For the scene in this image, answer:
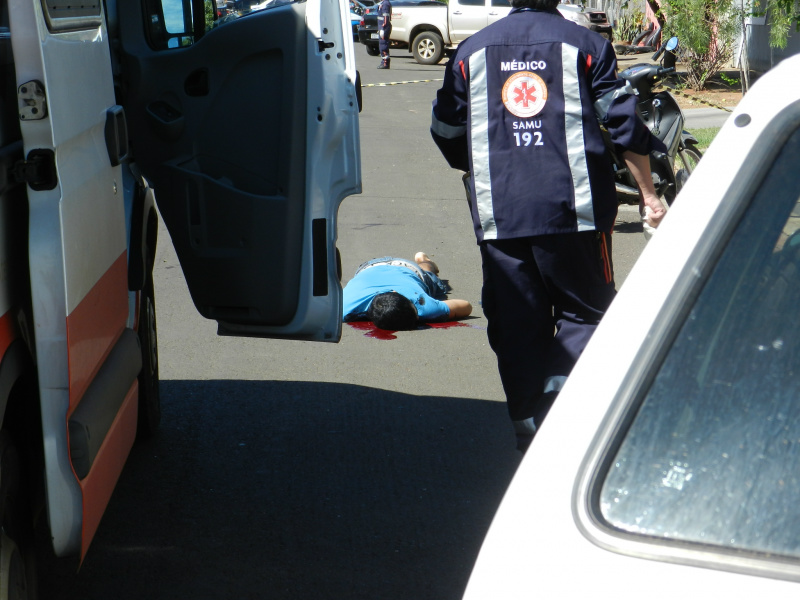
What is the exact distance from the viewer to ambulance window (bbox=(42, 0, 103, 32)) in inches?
99.0

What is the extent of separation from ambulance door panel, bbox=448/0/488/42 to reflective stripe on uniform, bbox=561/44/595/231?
2177cm

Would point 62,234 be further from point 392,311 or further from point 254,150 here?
point 392,311

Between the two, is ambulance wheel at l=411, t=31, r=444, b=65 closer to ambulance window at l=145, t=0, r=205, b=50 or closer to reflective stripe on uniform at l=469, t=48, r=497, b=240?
ambulance window at l=145, t=0, r=205, b=50

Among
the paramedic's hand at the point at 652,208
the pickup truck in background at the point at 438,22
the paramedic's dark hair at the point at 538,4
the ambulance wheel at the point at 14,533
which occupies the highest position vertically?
the paramedic's dark hair at the point at 538,4

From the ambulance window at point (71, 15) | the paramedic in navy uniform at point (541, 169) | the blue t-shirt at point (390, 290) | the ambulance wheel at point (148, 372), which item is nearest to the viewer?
the ambulance window at point (71, 15)

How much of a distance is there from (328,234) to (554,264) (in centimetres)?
80

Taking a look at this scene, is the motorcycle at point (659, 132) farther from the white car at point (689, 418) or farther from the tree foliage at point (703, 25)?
the tree foliage at point (703, 25)

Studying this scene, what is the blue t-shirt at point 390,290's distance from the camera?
5.87 metres

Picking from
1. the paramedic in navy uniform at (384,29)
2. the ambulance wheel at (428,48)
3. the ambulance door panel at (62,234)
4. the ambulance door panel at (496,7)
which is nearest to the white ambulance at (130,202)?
the ambulance door panel at (62,234)

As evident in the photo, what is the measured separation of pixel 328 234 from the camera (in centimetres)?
353

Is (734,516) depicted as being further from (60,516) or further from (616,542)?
(60,516)

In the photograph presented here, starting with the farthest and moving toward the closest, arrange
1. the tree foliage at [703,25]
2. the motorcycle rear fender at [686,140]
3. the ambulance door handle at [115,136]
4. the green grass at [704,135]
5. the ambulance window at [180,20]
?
the tree foliage at [703,25] < the green grass at [704,135] < the motorcycle rear fender at [686,140] < the ambulance window at [180,20] < the ambulance door handle at [115,136]

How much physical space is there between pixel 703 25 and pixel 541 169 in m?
13.7

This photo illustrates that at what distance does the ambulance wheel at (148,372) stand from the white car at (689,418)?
2767mm
